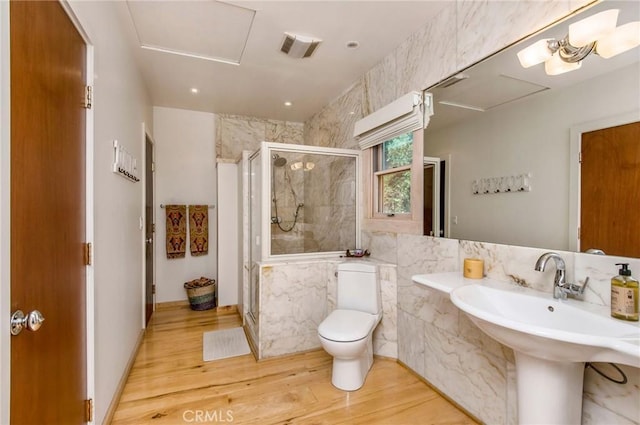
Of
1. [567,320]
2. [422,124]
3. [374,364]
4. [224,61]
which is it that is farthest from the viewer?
[224,61]

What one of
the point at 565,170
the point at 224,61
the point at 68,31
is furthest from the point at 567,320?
the point at 224,61

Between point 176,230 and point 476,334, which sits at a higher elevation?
point 176,230

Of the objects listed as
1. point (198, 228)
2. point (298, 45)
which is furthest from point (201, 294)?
point (298, 45)

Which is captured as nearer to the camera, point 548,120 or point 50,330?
point 50,330

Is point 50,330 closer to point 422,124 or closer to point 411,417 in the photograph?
point 411,417

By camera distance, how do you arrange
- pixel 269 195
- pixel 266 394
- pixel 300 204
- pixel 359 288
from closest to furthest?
pixel 266 394 → pixel 359 288 → pixel 269 195 → pixel 300 204

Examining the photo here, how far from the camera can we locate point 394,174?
2537 mm

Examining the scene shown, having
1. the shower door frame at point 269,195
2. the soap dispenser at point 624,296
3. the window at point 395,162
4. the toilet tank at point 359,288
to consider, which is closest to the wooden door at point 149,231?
the shower door frame at point 269,195

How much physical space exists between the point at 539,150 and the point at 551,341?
3.10 feet

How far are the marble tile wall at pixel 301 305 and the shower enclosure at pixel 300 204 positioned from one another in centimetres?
16

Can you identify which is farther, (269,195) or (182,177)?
(182,177)

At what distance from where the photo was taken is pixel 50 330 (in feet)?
3.54

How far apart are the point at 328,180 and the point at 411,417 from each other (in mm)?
2042

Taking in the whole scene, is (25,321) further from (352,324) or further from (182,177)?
(182,177)
